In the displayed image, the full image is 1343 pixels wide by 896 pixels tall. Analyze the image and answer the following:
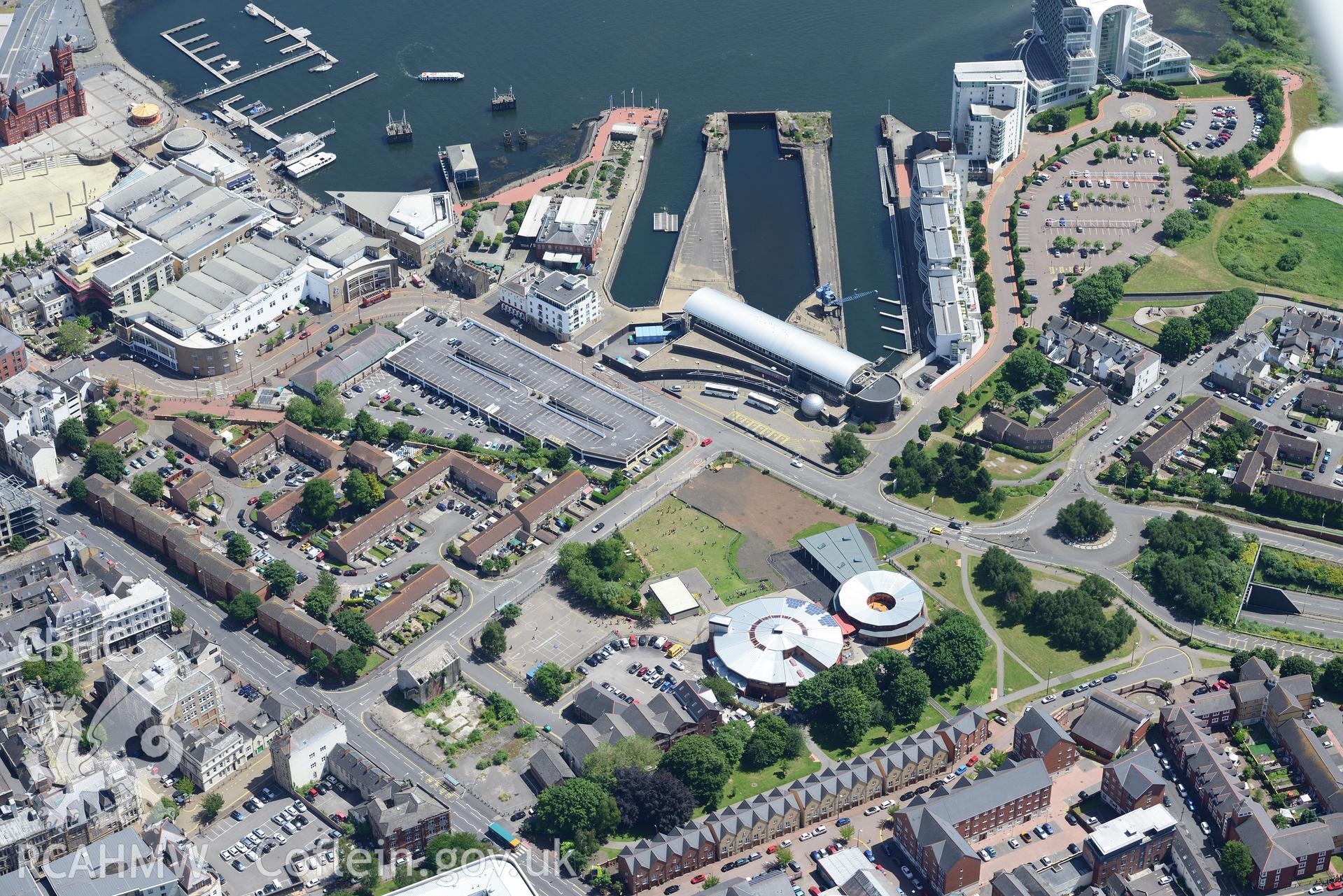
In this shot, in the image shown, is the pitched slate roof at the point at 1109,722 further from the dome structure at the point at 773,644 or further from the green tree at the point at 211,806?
the green tree at the point at 211,806

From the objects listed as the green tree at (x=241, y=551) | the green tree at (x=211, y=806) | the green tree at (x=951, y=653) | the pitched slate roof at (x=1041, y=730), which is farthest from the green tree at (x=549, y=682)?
the pitched slate roof at (x=1041, y=730)

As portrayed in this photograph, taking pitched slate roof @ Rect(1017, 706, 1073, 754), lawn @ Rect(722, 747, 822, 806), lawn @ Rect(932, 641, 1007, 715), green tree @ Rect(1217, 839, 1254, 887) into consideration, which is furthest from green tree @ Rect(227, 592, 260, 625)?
green tree @ Rect(1217, 839, 1254, 887)

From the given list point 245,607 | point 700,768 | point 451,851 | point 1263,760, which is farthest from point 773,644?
point 245,607

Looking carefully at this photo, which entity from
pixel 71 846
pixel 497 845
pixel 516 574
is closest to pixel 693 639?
pixel 516 574

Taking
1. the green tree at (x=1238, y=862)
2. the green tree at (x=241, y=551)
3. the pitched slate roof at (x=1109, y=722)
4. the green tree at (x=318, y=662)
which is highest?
the green tree at (x=241, y=551)

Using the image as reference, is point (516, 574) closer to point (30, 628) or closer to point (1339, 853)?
point (30, 628)

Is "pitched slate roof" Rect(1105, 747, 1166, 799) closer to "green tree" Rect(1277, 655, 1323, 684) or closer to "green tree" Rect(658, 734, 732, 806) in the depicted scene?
"green tree" Rect(1277, 655, 1323, 684)

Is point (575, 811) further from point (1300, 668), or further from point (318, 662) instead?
point (1300, 668)
